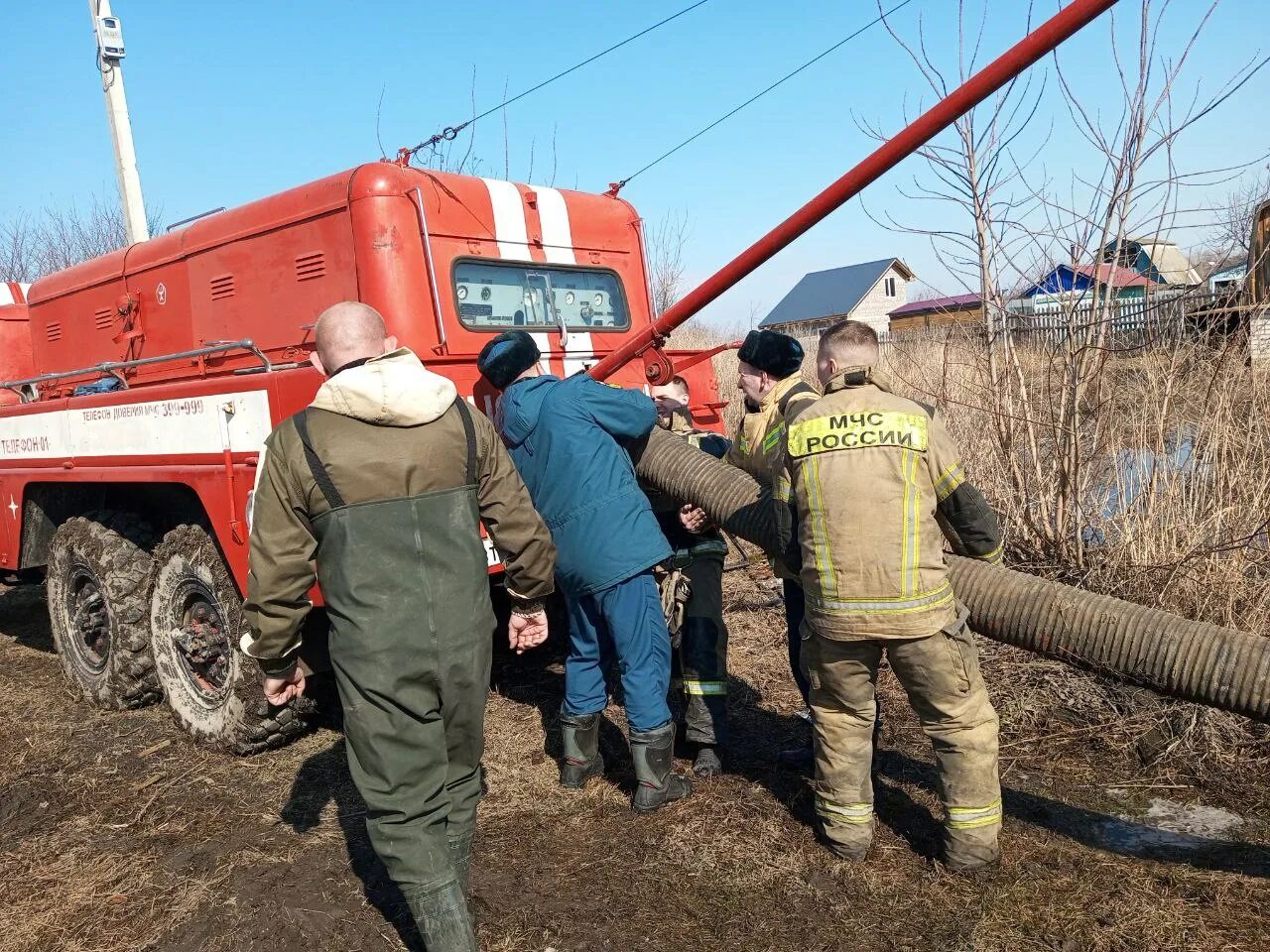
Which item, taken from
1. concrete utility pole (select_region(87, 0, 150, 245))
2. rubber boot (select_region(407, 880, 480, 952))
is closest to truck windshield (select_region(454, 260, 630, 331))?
rubber boot (select_region(407, 880, 480, 952))

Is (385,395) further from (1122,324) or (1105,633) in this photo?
(1122,324)

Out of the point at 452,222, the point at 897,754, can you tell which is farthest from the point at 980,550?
the point at 452,222

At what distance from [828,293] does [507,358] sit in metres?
43.7

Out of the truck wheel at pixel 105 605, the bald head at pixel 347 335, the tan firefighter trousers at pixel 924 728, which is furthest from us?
the truck wheel at pixel 105 605

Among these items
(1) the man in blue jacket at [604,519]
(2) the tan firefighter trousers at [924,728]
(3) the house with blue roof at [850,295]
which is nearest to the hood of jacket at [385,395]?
(1) the man in blue jacket at [604,519]

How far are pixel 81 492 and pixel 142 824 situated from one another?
7.38 ft

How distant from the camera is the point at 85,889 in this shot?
315 cm

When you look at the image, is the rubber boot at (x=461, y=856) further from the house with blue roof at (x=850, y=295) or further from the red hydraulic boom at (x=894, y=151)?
the house with blue roof at (x=850, y=295)

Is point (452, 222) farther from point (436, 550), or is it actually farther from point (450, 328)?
point (436, 550)

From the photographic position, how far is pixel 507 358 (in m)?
3.45

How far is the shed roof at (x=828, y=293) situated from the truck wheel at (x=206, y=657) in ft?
126

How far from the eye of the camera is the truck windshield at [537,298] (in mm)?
4266

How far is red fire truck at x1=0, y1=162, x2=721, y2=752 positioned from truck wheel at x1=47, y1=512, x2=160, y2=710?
0.4 inches

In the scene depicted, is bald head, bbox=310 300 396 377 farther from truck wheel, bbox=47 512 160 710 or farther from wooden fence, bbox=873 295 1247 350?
wooden fence, bbox=873 295 1247 350
